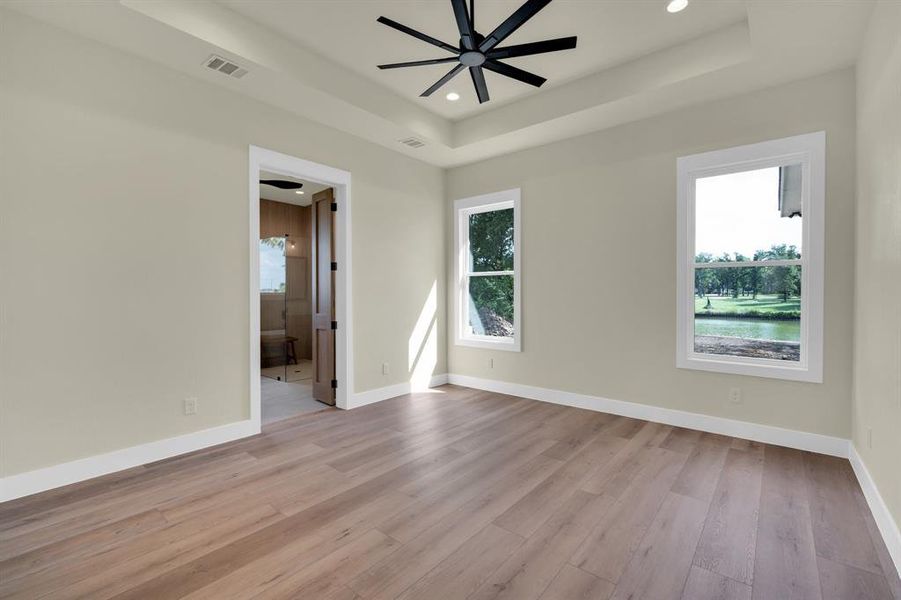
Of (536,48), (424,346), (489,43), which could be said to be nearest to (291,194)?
(424,346)

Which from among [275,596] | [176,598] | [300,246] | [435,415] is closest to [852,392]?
[435,415]

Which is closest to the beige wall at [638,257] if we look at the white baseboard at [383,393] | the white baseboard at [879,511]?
the white baseboard at [879,511]

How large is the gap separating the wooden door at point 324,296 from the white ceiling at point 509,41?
42.2 inches

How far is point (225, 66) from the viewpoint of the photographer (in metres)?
3.14

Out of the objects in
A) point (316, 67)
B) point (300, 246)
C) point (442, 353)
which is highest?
point (316, 67)

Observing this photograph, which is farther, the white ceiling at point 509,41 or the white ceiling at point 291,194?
the white ceiling at point 291,194

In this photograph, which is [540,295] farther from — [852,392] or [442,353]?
[852,392]

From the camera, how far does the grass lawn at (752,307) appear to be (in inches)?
135

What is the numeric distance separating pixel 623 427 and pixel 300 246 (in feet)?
21.5

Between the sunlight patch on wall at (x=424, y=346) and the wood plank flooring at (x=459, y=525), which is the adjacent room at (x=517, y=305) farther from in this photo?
the sunlight patch on wall at (x=424, y=346)

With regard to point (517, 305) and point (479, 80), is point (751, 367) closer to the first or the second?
point (517, 305)

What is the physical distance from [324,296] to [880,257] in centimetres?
456

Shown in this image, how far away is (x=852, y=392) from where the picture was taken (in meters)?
3.09

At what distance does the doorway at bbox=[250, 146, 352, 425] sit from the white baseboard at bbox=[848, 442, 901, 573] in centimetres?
409
